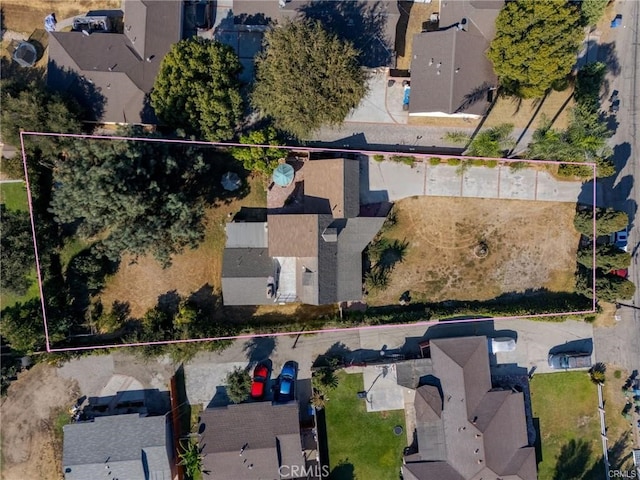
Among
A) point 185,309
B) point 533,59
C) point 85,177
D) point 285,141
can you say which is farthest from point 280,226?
point 533,59

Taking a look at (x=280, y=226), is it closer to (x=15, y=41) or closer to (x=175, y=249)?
(x=175, y=249)

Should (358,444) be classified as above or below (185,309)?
below

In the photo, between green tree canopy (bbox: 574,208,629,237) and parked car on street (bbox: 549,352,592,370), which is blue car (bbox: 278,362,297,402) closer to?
parked car on street (bbox: 549,352,592,370)

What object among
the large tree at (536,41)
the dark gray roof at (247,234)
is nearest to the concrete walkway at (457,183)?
the large tree at (536,41)

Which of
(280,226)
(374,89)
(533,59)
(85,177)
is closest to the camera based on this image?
(85,177)

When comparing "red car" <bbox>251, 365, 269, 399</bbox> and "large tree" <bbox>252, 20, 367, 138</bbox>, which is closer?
"large tree" <bbox>252, 20, 367, 138</bbox>

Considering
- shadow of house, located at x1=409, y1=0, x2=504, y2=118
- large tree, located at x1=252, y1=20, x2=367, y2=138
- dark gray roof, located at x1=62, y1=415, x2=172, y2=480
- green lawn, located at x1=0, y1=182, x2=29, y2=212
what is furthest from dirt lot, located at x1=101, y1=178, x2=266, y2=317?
shadow of house, located at x1=409, y1=0, x2=504, y2=118
